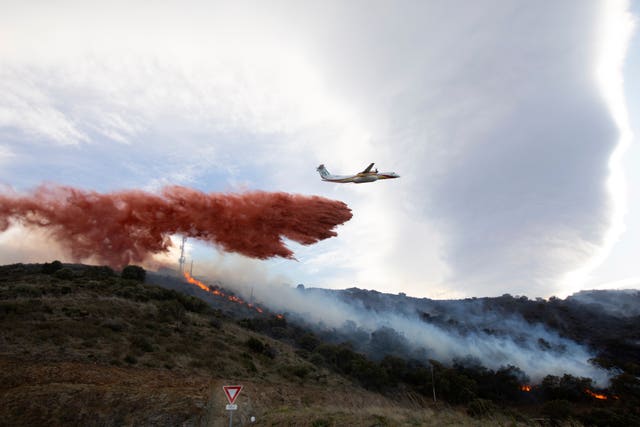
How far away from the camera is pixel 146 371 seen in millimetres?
28000

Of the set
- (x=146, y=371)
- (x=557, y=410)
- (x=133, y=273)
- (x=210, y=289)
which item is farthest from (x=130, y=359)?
(x=210, y=289)

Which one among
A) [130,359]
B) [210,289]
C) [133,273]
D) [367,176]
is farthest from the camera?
[210,289]

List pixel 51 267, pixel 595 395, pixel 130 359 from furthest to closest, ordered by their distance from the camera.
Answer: pixel 51 267, pixel 595 395, pixel 130 359

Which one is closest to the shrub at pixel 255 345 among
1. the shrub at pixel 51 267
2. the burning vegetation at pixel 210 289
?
the shrub at pixel 51 267

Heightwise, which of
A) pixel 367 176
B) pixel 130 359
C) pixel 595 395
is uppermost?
pixel 367 176

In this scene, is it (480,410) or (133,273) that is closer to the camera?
(480,410)

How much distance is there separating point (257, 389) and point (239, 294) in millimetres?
90899

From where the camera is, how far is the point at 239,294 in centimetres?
11769

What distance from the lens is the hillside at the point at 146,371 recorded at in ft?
63.4

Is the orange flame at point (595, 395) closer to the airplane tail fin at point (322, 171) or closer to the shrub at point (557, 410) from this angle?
the shrub at point (557, 410)

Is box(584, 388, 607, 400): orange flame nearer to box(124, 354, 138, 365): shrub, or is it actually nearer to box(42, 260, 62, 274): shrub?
box(124, 354, 138, 365): shrub

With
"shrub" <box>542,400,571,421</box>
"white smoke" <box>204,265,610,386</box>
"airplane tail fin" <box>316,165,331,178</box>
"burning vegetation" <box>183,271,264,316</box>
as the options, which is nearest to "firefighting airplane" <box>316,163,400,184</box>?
"airplane tail fin" <box>316,165,331,178</box>

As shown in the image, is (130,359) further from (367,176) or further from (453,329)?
(453,329)

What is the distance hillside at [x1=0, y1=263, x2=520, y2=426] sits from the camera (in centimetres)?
1931
